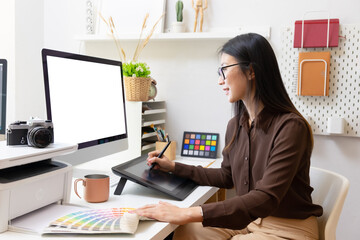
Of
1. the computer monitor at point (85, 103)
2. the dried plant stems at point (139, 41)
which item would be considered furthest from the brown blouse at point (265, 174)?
the dried plant stems at point (139, 41)

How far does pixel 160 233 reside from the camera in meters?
0.99

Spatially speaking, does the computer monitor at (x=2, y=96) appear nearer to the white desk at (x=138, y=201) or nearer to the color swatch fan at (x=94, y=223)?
the white desk at (x=138, y=201)

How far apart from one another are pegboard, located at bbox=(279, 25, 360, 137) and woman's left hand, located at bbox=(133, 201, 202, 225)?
1087 millimetres

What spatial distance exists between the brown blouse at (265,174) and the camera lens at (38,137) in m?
0.48

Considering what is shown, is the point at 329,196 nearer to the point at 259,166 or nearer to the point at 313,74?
the point at 259,166

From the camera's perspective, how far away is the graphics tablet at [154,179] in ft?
4.20

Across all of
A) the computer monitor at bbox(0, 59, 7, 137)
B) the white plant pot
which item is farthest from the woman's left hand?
the white plant pot

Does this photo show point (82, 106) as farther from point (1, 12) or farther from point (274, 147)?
point (1, 12)

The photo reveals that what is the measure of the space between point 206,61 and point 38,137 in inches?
50.2

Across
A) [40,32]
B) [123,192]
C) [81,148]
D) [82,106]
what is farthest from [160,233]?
[40,32]

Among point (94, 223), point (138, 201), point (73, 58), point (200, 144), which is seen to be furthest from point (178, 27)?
point (94, 223)

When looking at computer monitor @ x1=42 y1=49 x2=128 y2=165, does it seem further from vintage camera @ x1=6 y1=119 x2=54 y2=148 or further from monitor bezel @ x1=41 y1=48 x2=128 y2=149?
vintage camera @ x1=6 y1=119 x2=54 y2=148

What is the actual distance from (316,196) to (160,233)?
2.29ft

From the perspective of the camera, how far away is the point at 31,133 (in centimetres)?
103
